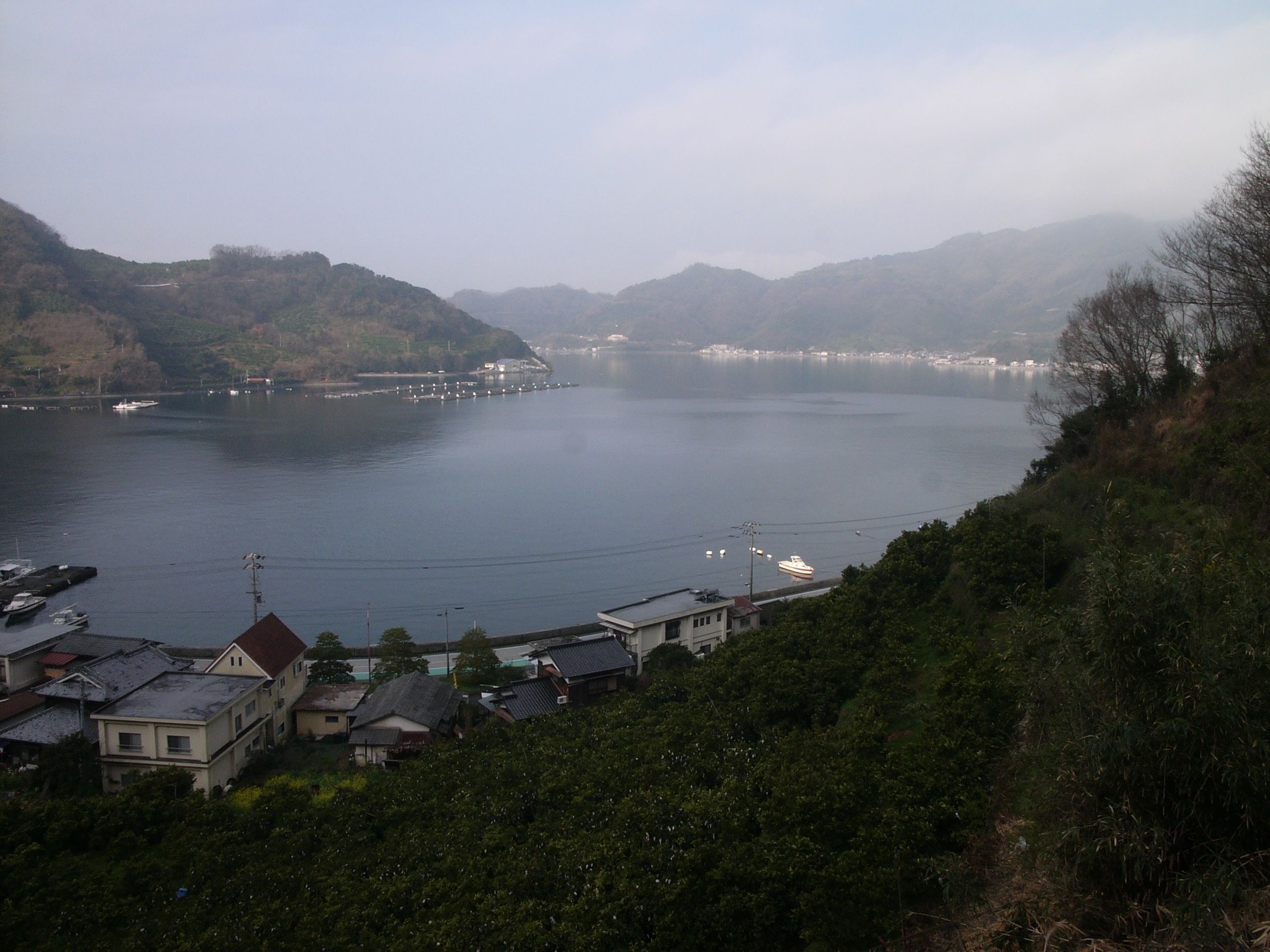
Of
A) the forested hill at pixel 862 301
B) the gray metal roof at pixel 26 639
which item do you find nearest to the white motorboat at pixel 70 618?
the gray metal roof at pixel 26 639

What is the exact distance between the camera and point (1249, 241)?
545 cm

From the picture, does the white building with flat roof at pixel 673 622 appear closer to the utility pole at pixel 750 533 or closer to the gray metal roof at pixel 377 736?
the gray metal roof at pixel 377 736

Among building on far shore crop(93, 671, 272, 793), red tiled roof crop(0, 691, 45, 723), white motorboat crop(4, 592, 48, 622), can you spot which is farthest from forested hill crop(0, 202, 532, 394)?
building on far shore crop(93, 671, 272, 793)

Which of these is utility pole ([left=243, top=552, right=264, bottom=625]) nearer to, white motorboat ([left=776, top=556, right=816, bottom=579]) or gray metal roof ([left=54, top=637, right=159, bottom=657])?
gray metal roof ([left=54, top=637, right=159, bottom=657])

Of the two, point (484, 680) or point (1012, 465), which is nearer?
point (484, 680)

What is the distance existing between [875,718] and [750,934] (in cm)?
158

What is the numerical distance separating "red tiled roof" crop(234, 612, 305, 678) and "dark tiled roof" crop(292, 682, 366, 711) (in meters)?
0.34

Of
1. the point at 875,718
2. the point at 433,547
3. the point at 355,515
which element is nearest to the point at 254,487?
the point at 355,515

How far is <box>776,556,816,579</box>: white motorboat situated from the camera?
36.6 feet

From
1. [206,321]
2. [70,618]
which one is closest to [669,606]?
[70,618]

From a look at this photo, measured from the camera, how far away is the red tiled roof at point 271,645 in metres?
5.96

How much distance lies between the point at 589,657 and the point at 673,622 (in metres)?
1.13

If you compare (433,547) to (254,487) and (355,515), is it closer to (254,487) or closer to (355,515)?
(355,515)

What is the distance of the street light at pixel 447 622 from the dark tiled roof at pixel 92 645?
2.62 metres
